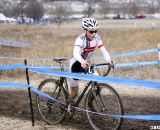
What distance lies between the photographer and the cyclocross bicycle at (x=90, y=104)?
7184 millimetres

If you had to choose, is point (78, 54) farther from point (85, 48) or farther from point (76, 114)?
point (76, 114)

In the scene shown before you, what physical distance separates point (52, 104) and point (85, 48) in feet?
4.36

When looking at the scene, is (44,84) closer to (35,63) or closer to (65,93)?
(65,93)

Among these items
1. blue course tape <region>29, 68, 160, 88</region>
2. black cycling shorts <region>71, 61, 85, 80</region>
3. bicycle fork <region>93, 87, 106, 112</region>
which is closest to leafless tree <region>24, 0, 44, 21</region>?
black cycling shorts <region>71, 61, 85, 80</region>

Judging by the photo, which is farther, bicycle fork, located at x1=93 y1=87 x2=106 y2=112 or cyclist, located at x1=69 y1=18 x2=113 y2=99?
cyclist, located at x1=69 y1=18 x2=113 y2=99

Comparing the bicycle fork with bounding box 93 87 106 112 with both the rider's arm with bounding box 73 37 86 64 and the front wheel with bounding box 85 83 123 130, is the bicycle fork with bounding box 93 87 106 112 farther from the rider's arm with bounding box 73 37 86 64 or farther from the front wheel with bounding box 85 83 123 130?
the rider's arm with bounding box 73 37 86 64

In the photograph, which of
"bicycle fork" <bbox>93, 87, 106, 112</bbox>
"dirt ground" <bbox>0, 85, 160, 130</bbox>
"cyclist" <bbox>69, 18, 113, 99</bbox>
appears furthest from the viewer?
"dirt ground" <bbox>0, 85, 160, 130</bbox>

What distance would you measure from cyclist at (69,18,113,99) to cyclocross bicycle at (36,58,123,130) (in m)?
0.19

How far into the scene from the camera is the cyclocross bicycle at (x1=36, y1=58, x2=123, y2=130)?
7.18 metres

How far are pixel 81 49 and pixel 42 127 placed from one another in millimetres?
1669

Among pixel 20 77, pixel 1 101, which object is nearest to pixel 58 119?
pixel 1 101

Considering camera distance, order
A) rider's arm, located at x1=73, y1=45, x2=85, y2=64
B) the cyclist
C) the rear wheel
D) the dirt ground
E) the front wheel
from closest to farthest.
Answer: the front wheel
rider's arm, located at x1=73, y1=45, x2=85, y2=64
the cyclist
the dirt ground
the rear wheel

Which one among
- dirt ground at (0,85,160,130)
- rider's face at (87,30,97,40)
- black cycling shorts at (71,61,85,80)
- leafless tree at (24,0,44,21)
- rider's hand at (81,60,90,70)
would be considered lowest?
leafless tree at (24,0,44,21)

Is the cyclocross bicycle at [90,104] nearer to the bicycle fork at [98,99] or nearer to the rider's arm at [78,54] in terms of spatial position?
the bicycle fork at [98,99]
